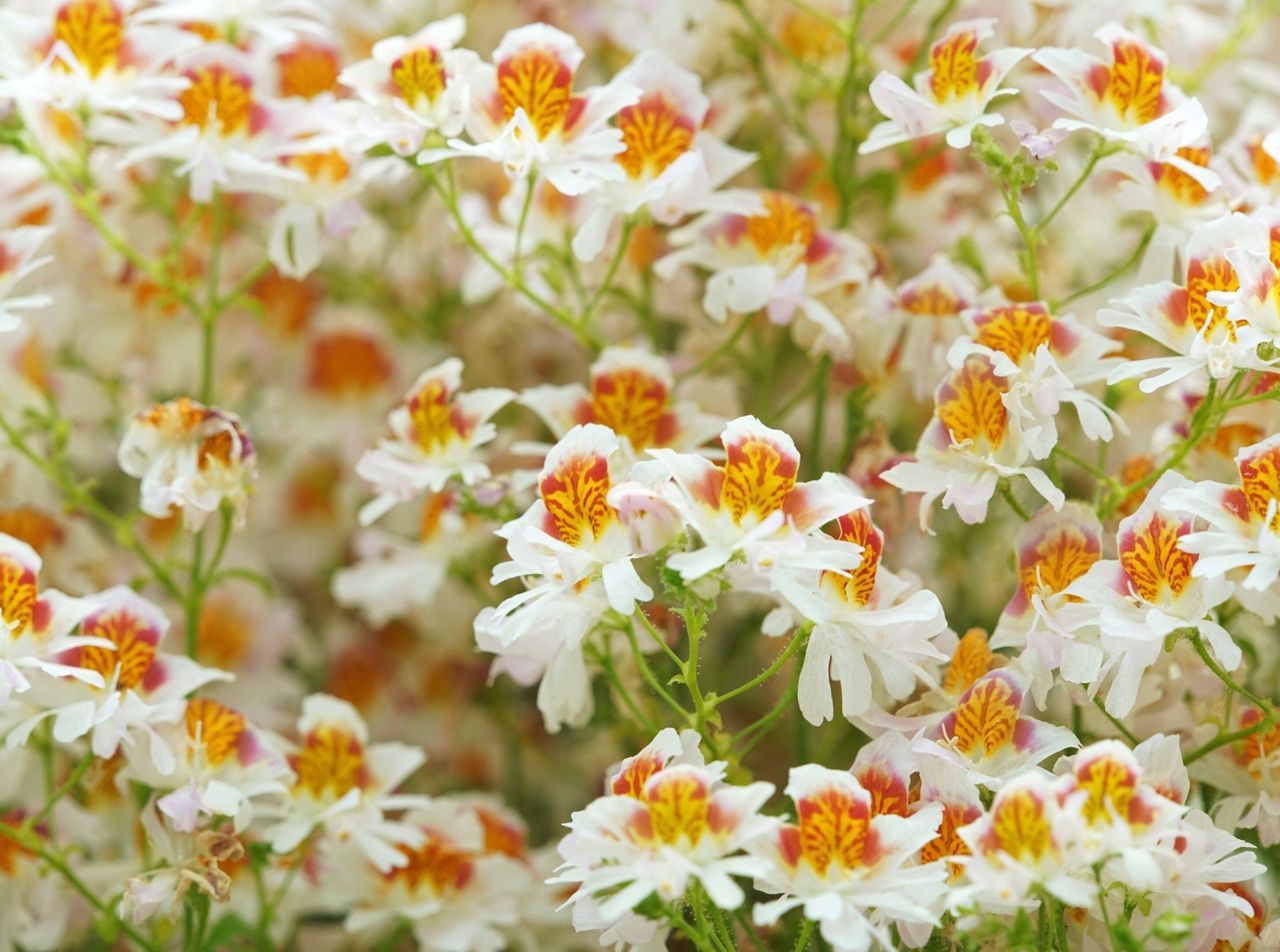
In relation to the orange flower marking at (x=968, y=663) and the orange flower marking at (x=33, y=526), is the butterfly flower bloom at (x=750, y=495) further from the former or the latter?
the orange flower marking at (x=33, y=526)

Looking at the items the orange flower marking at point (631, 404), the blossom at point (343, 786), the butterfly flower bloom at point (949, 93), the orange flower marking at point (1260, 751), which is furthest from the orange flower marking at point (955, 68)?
the blossom at point (343, 786)

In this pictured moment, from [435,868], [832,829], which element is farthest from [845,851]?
[435,868]

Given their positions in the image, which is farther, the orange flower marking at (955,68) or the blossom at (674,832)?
the orange flower marking at (955,68)

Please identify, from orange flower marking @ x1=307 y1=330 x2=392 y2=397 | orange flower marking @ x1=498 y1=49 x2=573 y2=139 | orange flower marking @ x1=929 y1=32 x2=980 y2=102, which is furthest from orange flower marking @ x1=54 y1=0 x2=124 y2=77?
orange flower marking @ x1=929 y1=32 x2=980 y2=102

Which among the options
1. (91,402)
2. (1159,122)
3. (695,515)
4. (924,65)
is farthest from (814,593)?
(91,402)

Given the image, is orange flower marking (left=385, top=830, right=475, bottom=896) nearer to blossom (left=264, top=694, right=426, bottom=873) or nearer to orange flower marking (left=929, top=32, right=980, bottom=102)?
blossom (left=264, top=694, right=426, bottom=873)

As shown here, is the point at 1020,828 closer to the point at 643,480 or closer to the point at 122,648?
the point at 643,480
